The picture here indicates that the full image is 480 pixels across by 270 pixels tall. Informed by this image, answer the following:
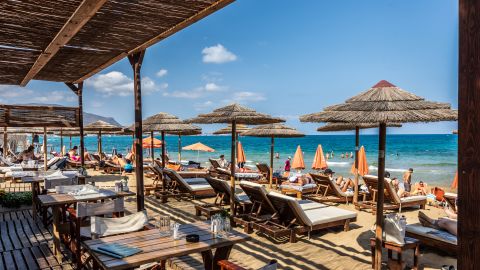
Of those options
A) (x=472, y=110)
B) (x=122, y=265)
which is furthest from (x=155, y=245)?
(x=472, y=110)

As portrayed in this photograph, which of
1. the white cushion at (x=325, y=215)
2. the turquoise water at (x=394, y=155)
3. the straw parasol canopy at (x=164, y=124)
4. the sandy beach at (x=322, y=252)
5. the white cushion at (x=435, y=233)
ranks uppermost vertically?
the straw parasol canopy at (x=164, y=124)

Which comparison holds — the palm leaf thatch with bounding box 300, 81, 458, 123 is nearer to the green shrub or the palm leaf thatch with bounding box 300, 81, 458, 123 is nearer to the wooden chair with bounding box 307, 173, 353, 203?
the wooden chair with bounding box 307, 173, 353, 203

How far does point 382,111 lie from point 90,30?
12.6ft

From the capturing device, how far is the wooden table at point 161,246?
9.57 ft

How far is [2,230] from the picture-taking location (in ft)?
20.4

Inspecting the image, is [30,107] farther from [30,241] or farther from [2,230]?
[30,241]

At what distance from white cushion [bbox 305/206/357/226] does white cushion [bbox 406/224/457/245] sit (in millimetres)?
1267

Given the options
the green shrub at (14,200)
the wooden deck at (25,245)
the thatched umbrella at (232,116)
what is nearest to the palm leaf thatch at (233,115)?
the thatched umbrella at (232,116)

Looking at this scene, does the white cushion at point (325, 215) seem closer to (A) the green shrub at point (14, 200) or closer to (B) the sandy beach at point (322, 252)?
(B) the sandy beach at point (322, 252)

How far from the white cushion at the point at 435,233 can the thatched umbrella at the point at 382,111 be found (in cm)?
121

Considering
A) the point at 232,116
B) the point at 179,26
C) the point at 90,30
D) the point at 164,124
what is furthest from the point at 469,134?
the point at 164,124

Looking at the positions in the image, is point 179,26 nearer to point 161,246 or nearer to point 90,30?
point 90,30

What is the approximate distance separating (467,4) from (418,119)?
114 inches

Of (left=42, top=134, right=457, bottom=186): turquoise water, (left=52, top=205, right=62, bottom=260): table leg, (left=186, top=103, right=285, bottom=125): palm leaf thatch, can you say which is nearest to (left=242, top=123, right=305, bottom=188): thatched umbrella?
(left=186, top=103, right=285, bottom=125): palm leaf thatch
